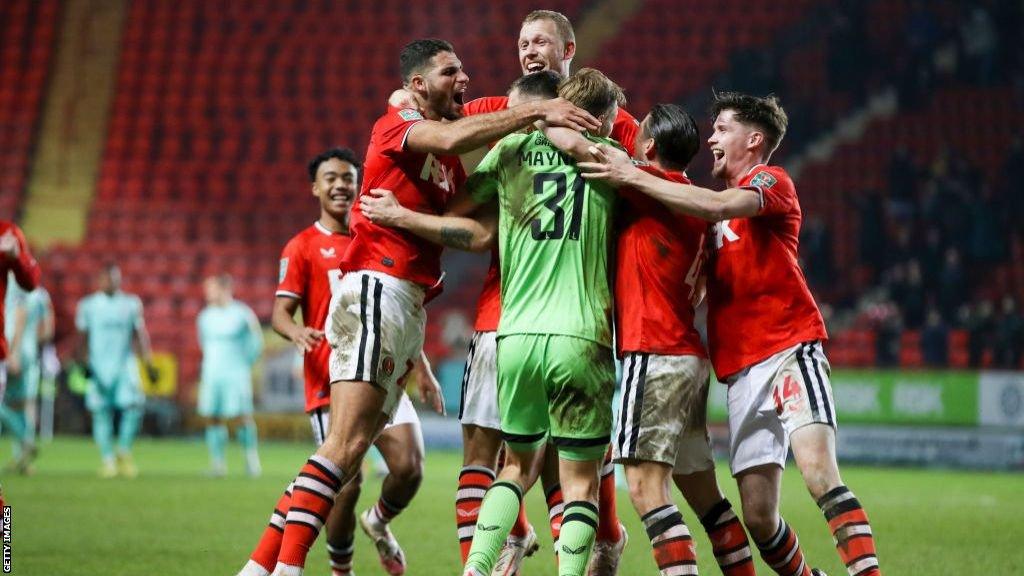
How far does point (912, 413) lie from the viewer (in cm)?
1673

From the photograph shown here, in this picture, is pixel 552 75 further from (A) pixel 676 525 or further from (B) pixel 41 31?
(B) pixel 41 31

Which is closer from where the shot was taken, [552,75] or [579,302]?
[579,302]

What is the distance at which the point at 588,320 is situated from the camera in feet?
16.8

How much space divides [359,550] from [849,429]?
10319 millimetres

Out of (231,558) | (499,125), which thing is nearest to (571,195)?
(499,125)

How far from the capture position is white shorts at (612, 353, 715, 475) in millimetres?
5160

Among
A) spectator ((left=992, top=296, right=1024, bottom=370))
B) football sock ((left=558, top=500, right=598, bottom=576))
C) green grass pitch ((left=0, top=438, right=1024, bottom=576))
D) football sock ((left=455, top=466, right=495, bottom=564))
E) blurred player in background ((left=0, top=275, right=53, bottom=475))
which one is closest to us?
football sock ((left=558, top=500, right=598, bottom=576))

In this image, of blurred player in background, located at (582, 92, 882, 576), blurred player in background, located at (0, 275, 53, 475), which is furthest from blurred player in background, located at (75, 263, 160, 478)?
blurred player in background, located at (582, 92, 882, 576)

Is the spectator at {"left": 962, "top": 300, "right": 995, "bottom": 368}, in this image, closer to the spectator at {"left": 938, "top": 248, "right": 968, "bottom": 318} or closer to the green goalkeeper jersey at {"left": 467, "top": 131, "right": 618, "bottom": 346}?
the spectator at {"left": 938, "top": 248, "right": 968, "bottom": 318}

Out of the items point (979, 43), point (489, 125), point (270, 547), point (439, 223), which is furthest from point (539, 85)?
point (979, 43)

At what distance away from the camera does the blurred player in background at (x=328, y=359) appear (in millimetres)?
6742

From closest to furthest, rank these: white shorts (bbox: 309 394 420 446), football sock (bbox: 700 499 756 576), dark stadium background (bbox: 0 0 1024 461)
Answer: football sock (bbox: 700 499 756 576)
white shorts (bbox: 309 394 420 446)
dark stadium background (bbox: 0 0 1024 461)

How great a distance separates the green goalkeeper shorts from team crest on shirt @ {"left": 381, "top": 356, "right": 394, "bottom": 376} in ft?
1.91

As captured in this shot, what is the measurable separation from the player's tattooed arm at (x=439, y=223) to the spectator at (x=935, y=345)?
44.7 ft
